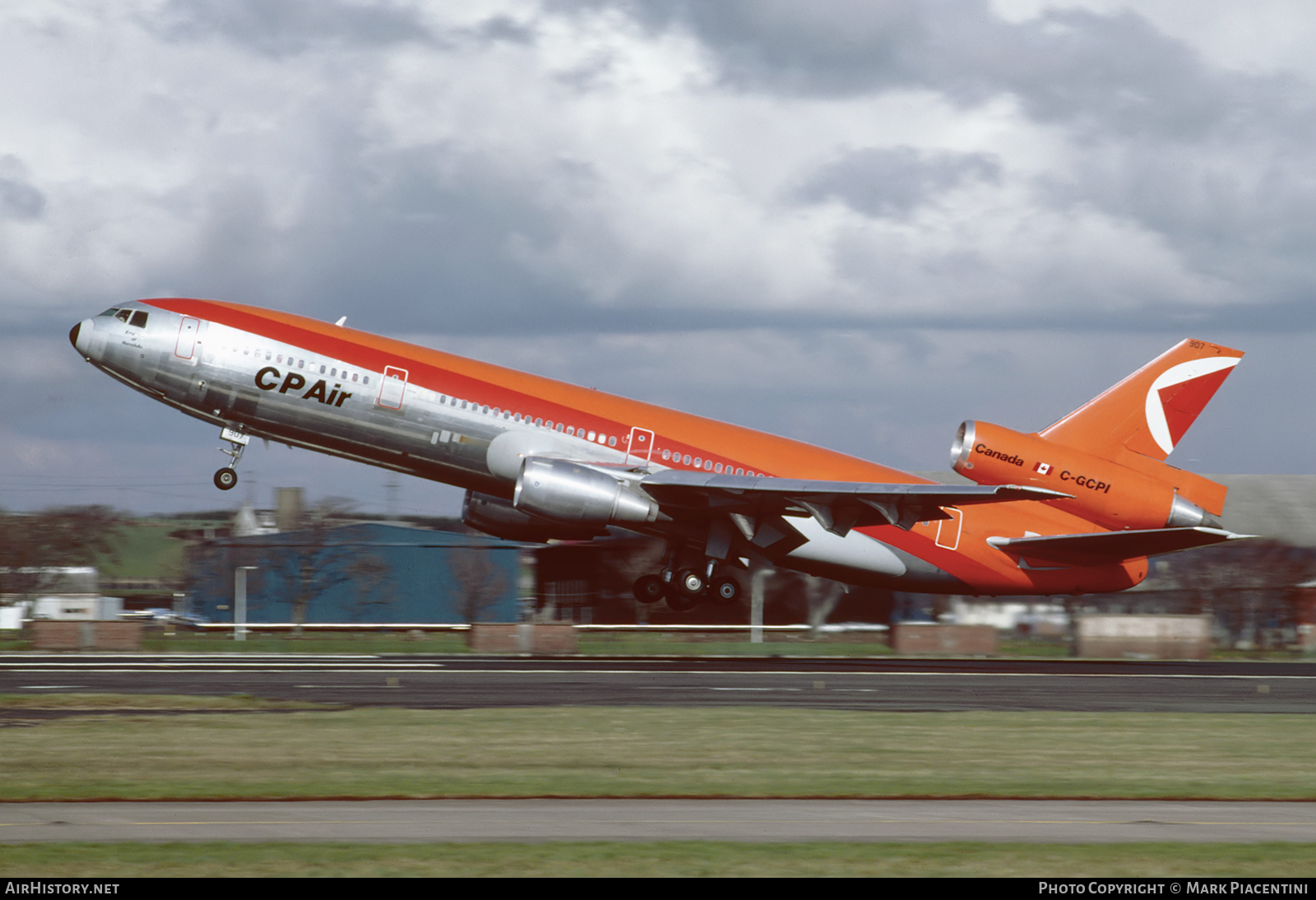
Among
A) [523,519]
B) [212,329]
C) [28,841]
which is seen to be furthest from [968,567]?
[28,841]

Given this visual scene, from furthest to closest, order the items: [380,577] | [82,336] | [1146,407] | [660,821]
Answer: [380,577], [1146,407], [82,336], [660,821]

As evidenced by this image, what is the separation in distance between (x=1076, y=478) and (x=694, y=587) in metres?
12.6

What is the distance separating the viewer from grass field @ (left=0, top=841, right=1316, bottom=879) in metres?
15.5

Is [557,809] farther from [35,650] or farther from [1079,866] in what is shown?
[35,650]

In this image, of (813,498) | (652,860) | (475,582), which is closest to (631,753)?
(652,860)

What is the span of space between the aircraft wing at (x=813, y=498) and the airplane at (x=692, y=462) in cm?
7

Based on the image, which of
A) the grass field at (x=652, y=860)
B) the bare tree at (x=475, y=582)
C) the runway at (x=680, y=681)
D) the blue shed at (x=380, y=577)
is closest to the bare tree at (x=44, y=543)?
the blue shed at (x=380, y=577)

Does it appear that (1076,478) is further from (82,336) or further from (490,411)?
(82,336)

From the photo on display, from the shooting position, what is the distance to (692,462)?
44.0 metres

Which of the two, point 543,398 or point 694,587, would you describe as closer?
point 543,398

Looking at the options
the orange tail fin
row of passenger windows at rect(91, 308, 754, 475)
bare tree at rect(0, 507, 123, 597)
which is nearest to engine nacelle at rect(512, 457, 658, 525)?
row of passenger windows at rect(91, 308, 754, 475)

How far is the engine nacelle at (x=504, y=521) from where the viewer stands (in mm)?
43781

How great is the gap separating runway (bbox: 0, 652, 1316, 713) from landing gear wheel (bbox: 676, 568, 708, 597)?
8.26 feet

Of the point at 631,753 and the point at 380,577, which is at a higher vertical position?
the point at 380,577
